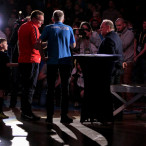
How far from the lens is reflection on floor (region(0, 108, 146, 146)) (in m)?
5.60

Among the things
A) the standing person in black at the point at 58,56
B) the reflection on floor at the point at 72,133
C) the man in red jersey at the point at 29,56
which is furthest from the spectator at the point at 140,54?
the man in red jersey at the point at 29,56

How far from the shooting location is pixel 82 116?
23.4 feet

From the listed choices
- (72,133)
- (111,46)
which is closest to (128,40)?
(111,46)

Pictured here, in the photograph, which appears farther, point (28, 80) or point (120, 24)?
point (120, 24)

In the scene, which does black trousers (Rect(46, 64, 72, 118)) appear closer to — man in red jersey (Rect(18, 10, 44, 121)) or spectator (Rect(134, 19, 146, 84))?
man in red jersey (Rect(18, 10, 44, 121))

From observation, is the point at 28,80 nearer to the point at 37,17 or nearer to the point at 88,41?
the point at 37,17

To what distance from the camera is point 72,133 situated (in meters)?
6.30

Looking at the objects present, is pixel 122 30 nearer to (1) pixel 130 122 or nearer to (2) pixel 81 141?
(1) pixel 130 122

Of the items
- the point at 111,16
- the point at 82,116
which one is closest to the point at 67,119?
the point at 82,116

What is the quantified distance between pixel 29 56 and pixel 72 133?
6.10 ft

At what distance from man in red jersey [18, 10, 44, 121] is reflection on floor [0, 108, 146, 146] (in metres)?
0.43

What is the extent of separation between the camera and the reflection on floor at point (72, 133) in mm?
5598

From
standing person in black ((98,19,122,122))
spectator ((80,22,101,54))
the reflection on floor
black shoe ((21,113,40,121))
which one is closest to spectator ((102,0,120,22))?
spectator ((80,22,101,54))

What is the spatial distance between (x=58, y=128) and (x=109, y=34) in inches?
78.5
